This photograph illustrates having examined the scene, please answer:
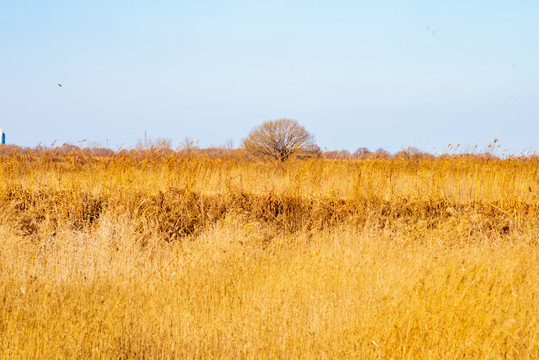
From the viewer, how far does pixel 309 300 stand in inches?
178

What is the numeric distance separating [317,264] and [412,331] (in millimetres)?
1773

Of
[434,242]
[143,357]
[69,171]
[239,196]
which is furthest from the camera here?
[69,171]

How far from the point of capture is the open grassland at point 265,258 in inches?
145

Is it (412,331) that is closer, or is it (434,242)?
(412,331)

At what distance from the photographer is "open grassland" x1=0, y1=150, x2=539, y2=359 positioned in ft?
12.1

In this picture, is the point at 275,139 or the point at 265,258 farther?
the point at 275,139

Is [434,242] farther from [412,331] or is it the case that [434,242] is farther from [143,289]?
[143,289]

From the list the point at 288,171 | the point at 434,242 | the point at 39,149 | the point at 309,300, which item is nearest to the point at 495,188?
the point at 434,242

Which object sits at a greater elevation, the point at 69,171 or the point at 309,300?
the point at 69,171

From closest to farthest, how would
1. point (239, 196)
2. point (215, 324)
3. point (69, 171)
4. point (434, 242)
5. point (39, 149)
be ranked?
point (215, 324)
point (434, 242)
point (239, 196)
point (69, 171)
point (39, 149)

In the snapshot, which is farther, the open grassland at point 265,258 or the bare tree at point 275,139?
the bare tree at point 275,139

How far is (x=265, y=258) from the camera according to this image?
5.96 metres

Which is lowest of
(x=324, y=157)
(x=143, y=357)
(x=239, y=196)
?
(x=143, y=357)

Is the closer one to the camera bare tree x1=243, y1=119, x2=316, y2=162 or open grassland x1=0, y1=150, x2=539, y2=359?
open grassland x1=0, y1=150, x2=539, y2=359
